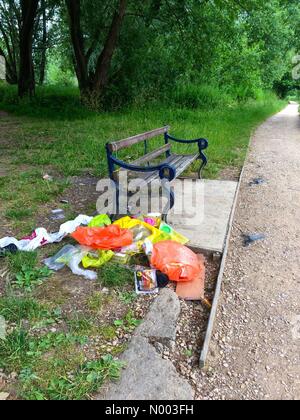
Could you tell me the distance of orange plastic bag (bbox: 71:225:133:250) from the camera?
3426 millimetres

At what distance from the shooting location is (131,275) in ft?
10.6

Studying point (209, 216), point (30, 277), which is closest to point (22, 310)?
point (30, 277)

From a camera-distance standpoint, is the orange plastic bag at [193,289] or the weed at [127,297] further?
the orange plastic bag at [193,289]

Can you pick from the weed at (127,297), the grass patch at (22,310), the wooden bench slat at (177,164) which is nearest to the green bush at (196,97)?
the wooden bench slat at (177,164)

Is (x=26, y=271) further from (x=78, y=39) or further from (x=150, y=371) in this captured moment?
(x=78, y=39)

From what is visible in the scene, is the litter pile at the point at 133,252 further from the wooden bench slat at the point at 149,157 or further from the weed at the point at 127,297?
the wooden bench slat at the point at 149,157

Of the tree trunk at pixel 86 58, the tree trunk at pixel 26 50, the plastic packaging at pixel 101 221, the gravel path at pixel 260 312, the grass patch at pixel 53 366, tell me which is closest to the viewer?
the grass patch at pixel 53 366

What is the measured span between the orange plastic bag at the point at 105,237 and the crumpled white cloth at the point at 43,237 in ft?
1.05

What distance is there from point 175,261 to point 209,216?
1446 mm

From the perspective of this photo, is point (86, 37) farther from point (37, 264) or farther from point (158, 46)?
point (37, 264)

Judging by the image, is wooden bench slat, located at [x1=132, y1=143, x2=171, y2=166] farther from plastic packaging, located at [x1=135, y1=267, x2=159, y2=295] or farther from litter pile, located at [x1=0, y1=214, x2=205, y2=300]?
plastic packaging, located at [x1=135, y1=267, x2=159, y2=295]

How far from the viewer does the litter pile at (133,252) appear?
3174mm

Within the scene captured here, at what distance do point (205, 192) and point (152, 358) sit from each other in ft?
11.1
